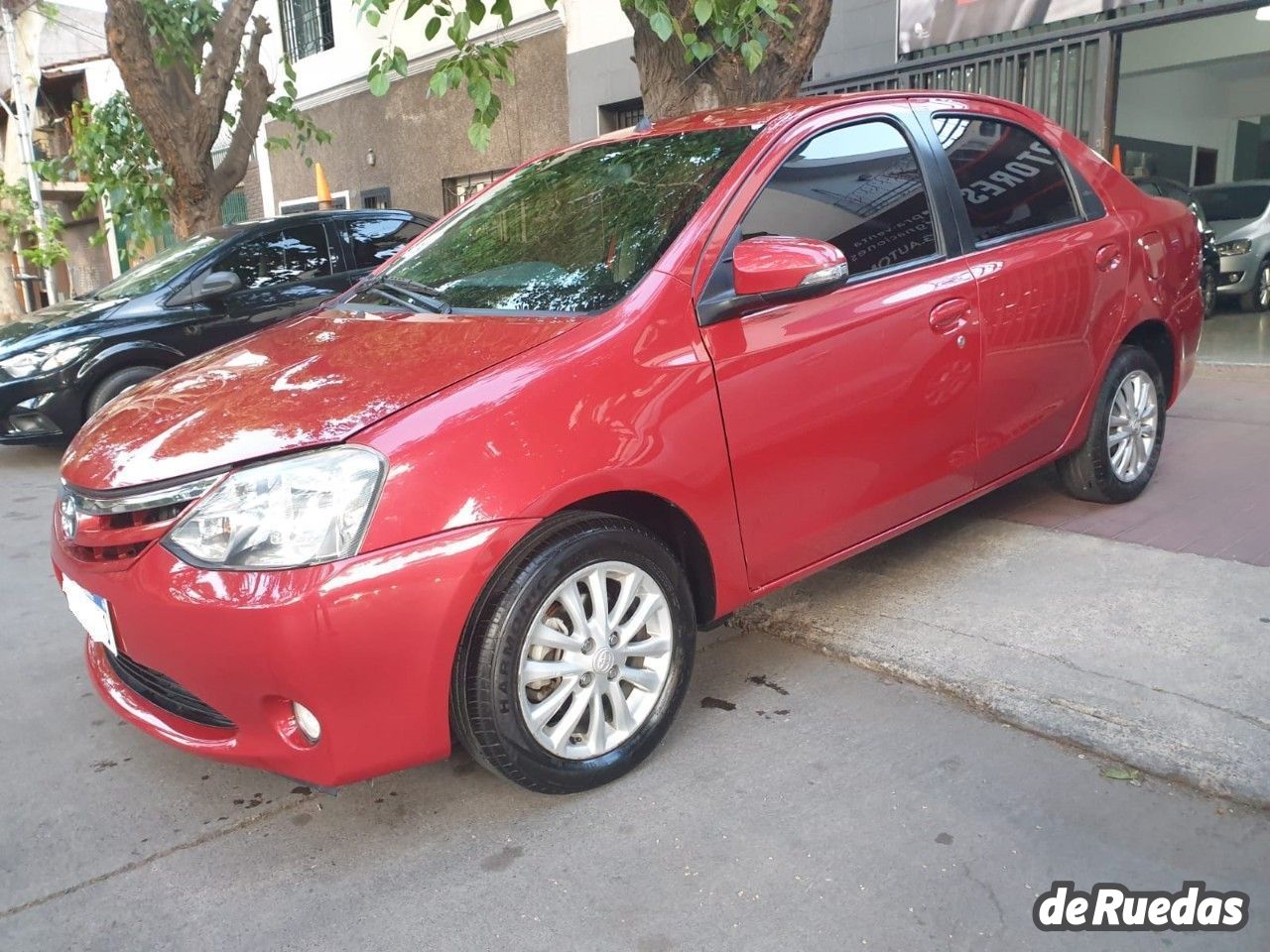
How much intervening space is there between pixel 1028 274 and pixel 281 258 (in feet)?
17.9

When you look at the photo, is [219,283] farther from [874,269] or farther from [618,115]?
[618,115]

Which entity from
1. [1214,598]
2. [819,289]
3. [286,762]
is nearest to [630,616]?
[286,762]

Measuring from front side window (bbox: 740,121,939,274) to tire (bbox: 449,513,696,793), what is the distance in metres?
1.04

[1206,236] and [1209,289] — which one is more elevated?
[1206,236]

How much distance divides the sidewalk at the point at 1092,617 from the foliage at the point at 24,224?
15.2 metres

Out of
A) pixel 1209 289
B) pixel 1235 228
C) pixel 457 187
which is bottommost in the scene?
pixel 1209 289

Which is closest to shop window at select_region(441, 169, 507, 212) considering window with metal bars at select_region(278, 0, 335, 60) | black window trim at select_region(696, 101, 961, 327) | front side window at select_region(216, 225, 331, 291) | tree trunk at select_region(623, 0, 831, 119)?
window with metal bars at select_region(278, 0, 335, 60)

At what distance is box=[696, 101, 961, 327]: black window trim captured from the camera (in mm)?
2881

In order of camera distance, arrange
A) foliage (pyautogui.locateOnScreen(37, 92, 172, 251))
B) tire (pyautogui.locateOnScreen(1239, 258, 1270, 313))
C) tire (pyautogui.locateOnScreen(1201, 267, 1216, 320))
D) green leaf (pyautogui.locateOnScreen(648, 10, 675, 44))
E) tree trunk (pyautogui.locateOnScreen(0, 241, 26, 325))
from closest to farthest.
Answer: green leaf (pyautogui.locateOnScreen(648, 10, 675, 44))
tire (pyautogui.locateOnScreen(1201, 267, 1216, 320))
foliage (pyautogui.locateOnScreen(37, 92, 172, 251))
tire (pyautogui.locateOnScreen(1239, 258, 1270, 313))
tree trunk (pyautogui.locateOnScreen(0, 241, 26, 325))

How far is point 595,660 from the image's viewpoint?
104 inches

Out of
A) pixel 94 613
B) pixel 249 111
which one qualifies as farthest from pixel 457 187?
pixel 94 613

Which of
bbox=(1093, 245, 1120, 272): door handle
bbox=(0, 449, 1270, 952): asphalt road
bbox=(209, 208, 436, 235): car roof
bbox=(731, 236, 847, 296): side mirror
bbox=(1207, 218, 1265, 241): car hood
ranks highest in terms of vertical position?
bbox=(209, 208, 436, 235): car roof

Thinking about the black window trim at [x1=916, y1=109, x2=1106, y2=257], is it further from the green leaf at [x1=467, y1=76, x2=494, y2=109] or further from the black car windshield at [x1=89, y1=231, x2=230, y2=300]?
the black car windshield at [x1=89, y1=231, x2=230, y2=300]

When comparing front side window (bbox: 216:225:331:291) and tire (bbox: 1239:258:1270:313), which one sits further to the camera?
tire (bbox: 1239:258:1270:313)
